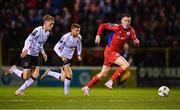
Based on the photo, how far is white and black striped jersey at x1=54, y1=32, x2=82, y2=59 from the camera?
18.3 meters

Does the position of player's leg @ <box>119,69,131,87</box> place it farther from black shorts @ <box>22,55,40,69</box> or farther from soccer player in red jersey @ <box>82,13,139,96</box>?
black shorts @ <box>22,55,40,69</box>

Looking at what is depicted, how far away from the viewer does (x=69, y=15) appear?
2739 cm

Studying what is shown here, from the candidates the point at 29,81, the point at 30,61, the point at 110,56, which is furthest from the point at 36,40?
the point at 110,56

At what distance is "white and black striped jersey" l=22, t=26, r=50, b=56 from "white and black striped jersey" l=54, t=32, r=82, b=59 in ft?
2.20

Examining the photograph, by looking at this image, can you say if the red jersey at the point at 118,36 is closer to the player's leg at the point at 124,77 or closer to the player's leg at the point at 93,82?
the player's leg at the point at 93,82

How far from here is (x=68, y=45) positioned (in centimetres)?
1845

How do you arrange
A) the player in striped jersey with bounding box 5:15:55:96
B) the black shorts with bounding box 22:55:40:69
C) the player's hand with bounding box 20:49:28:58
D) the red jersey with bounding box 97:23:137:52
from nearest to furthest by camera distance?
the player's hand with bounding box 20:49:28:58, the player in striped jersey with bounding box 5:15:55:96, the red jersey with bounding box 97:23:137:52, the black shorts with bounding box 22:55:40:69

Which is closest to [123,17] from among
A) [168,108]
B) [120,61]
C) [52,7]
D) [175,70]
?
[120,61]

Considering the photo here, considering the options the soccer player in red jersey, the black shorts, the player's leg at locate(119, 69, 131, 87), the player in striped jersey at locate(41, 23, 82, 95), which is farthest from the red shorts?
the player's leg at locate(119, 69, 131, 87)

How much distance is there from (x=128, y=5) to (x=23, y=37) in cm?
493

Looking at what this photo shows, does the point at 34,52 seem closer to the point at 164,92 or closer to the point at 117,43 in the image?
the point at 117,43

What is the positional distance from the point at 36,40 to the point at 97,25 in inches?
375

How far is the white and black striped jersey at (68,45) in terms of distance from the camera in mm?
18281

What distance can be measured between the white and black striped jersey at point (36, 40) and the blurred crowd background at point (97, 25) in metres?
8.63
